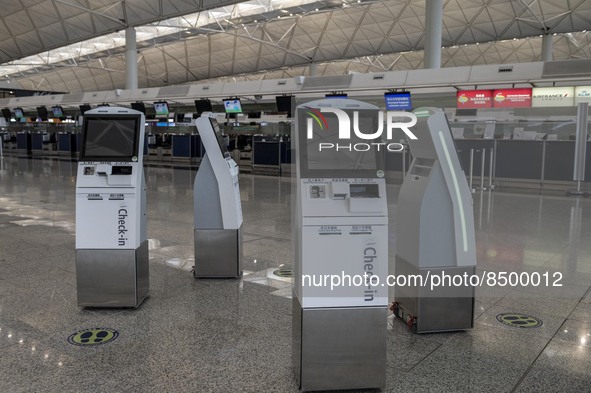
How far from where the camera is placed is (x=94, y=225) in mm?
4441

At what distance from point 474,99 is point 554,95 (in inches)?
87.4

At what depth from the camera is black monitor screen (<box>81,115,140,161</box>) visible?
14.6 ft

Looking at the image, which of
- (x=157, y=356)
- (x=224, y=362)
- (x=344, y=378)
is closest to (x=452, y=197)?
(x=344, y=378)

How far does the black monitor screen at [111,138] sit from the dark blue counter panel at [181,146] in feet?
77.6

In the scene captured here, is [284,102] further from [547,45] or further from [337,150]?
[547,45]

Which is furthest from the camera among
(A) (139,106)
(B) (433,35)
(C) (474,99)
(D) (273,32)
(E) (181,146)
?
(D) (273,32)

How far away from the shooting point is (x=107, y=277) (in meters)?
4.46

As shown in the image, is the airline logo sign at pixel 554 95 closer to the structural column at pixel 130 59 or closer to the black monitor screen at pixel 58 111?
the structural column at pixel 130 59

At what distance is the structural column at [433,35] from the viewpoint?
57.1ft

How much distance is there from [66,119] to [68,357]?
3344 cm

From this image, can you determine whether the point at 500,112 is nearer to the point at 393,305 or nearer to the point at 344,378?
the point at 393,305

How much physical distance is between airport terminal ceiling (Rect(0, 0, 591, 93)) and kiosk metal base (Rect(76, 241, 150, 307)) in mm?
19775

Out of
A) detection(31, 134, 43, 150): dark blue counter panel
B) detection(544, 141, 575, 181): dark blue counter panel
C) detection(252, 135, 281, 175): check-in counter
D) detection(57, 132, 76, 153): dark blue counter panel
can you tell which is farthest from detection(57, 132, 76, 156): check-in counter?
detection(544, 141, 575, 181): dark blue counter panel

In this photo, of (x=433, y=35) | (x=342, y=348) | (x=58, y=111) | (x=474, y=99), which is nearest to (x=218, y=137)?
(x=342, y=348)
